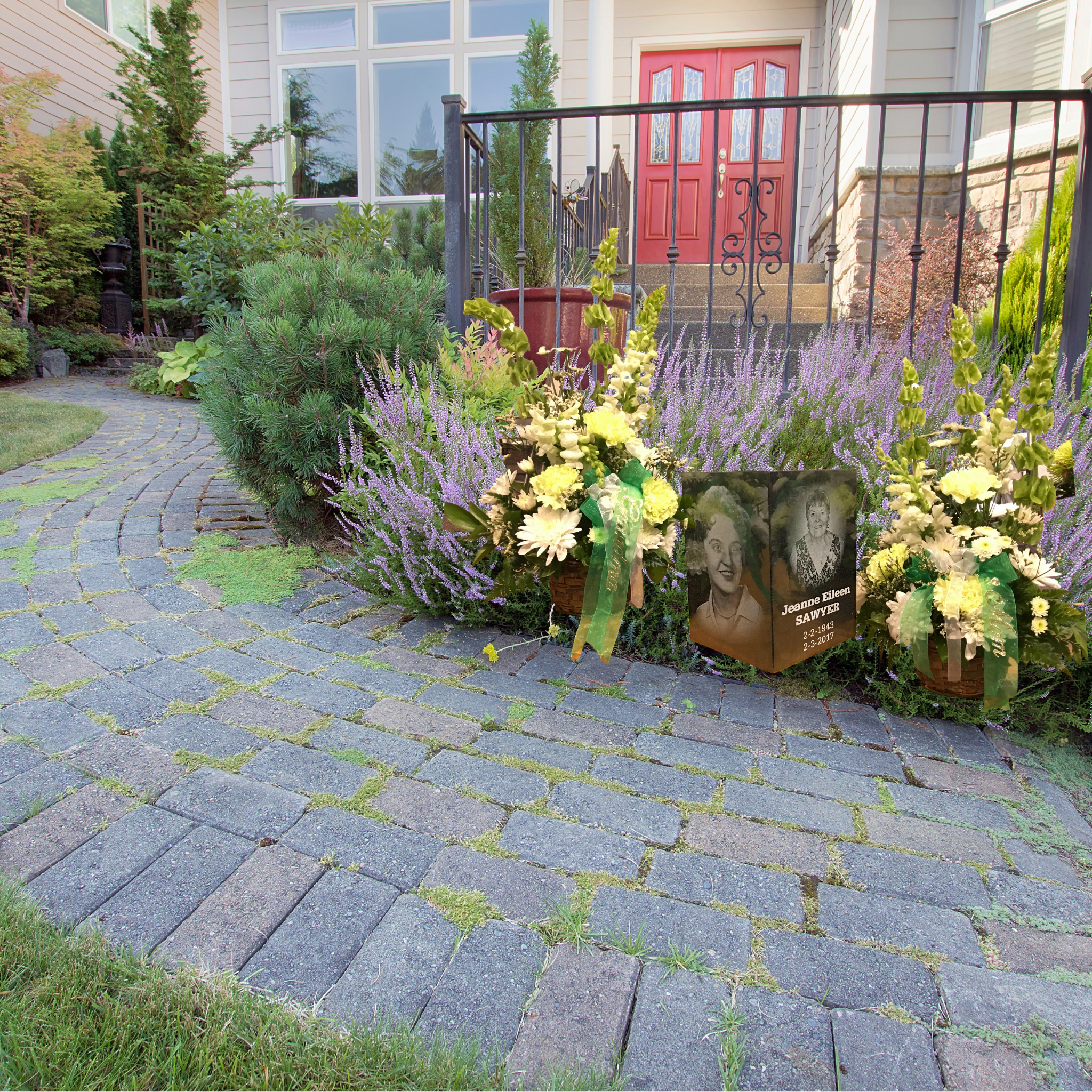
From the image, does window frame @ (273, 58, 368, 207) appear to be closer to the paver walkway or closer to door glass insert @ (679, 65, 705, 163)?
door glass insert @ (679, 65, 705, 163)

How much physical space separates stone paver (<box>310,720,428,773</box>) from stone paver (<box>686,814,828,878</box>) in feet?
2.15

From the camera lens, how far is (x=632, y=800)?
172 centimetres

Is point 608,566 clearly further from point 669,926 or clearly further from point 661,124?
point 661,124

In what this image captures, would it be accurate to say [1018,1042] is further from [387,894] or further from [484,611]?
[484,611]

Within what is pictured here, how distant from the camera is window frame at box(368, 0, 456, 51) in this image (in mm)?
9945

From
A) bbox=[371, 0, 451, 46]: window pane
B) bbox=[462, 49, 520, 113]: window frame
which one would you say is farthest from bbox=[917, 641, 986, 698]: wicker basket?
bbox=[371, 0, 451, 46]: window pane

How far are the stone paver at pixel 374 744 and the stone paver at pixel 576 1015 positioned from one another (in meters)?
0.66

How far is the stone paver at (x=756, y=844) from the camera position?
1.53 metres

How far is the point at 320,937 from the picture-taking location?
1312 mm

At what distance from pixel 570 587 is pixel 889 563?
2.64ft

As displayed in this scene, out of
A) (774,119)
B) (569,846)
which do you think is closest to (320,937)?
Result: (569,846)

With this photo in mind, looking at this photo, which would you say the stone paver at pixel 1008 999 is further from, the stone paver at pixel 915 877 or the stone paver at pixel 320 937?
the stone paver at pixel 320 937

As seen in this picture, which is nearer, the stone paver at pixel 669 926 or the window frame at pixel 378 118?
the stone paver at pixel 669 926

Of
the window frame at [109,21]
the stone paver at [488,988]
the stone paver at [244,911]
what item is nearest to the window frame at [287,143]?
the window frame at [109,21]
